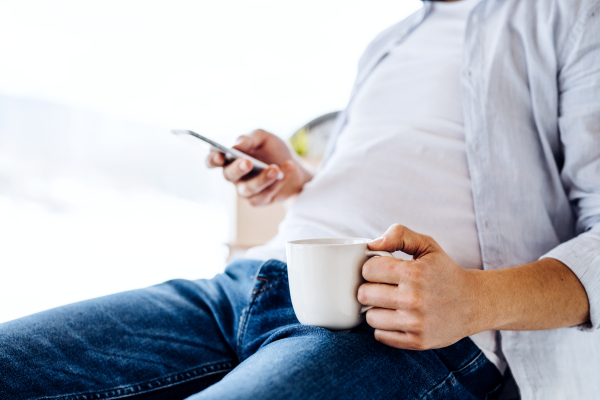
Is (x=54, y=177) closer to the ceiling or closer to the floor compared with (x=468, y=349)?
closer to the ceiling

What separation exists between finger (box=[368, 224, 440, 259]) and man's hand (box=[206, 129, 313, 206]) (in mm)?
364

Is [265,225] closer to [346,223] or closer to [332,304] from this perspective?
[346,223]

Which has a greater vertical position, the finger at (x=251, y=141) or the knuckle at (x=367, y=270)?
the finger at (x=251, y=141)

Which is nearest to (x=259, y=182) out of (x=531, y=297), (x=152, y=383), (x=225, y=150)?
(x=225, y=150)

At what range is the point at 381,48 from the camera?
0.96 metres

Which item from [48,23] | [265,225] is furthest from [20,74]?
[265,225]

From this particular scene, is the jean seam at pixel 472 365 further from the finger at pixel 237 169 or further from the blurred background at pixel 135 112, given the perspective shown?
the blurred background at pixel 135 112

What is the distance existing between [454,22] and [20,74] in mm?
1749

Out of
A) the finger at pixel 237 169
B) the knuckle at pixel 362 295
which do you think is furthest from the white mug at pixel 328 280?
the finger at pixel 237 169

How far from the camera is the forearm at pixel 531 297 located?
45 centimetres

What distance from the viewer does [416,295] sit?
39cm

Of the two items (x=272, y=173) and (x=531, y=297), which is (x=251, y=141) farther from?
(x=531, y=297)

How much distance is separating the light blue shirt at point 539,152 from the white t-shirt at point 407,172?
0.03 meters

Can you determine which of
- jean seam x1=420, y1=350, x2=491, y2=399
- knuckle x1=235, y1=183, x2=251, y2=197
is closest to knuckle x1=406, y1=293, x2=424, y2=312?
jean seam x1=420, y1=350, x2=491, y2=399
